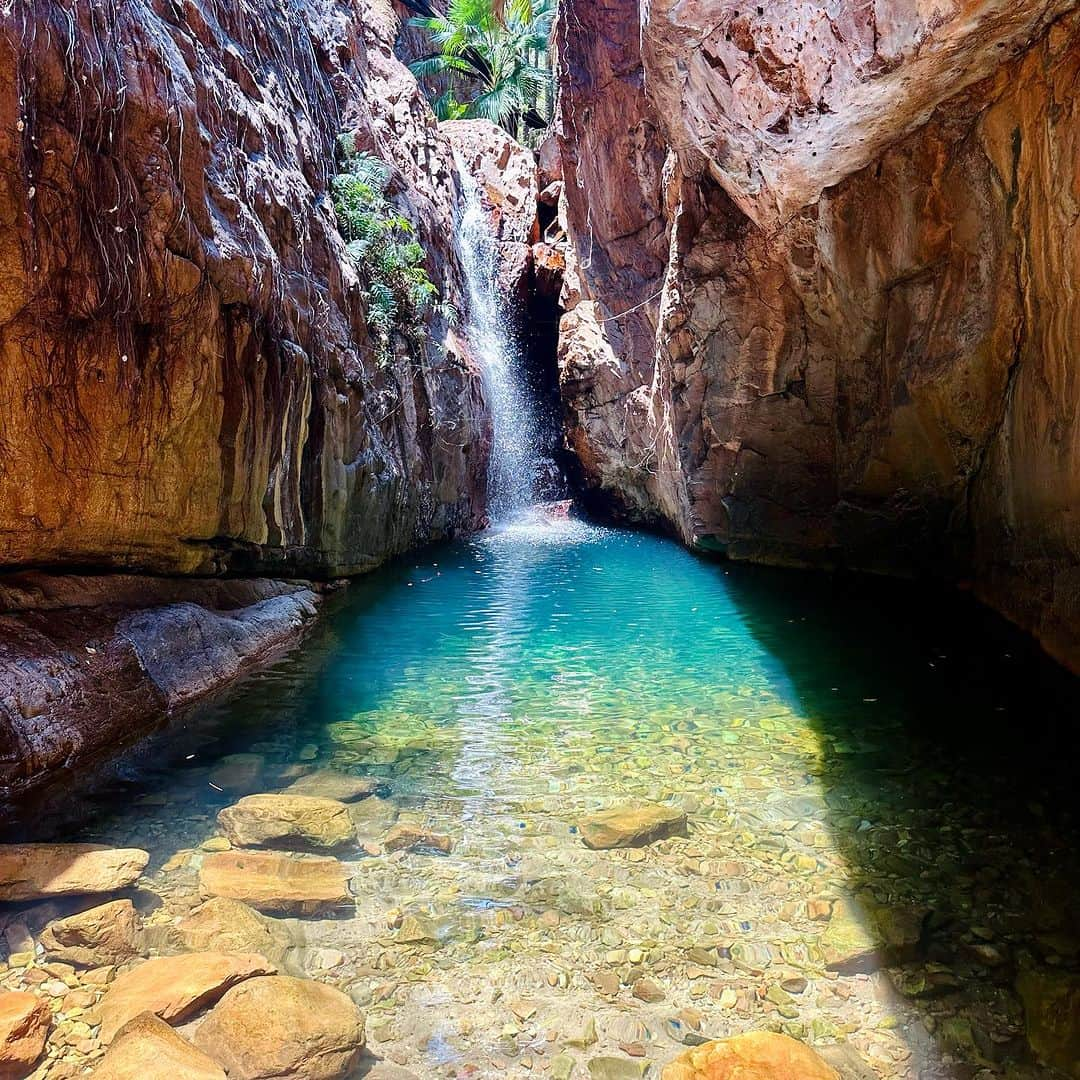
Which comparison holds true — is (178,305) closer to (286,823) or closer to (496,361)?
(286,823)

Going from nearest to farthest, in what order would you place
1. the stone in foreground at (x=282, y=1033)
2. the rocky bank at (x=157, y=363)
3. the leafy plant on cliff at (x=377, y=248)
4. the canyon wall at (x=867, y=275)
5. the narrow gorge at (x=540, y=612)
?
1. the stone in foreground at (x=282, y=1033)
2. the narrow gorge at (x=540, y=612)
3. the rocky bank at (x=157, y=363)
4. the canyon wall at (x=867, y=275)
5. the leafy plant on cliff at (x=377, y=248)

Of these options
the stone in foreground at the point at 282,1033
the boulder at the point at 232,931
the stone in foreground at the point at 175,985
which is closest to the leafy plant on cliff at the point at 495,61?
the boulder at the point at 232,931

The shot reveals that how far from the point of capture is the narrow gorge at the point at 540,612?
2320 millimetres

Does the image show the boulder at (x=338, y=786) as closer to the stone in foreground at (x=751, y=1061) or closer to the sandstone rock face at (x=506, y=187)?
the stone in foreground at (x=751, y=1061)

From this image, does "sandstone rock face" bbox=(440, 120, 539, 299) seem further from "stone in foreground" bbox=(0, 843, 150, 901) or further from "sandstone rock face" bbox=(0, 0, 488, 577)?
"stone in foreground" bbox=(0, 843, 150, 901)

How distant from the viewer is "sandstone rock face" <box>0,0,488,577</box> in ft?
14.6

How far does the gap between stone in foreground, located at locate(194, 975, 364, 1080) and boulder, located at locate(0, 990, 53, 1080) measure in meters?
0.41

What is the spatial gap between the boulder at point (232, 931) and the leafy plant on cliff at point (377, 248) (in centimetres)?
873

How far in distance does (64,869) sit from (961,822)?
3817 millimetres

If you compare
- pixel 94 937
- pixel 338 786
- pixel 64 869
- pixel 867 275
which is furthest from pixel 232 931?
pixel 867 275

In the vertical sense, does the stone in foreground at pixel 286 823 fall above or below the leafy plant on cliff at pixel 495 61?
below

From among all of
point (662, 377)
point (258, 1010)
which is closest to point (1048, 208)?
point (258, 1010)

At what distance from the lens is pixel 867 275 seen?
7.55m

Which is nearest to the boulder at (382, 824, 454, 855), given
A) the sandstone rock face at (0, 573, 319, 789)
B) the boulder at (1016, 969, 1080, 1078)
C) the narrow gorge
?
the narrow gorge
